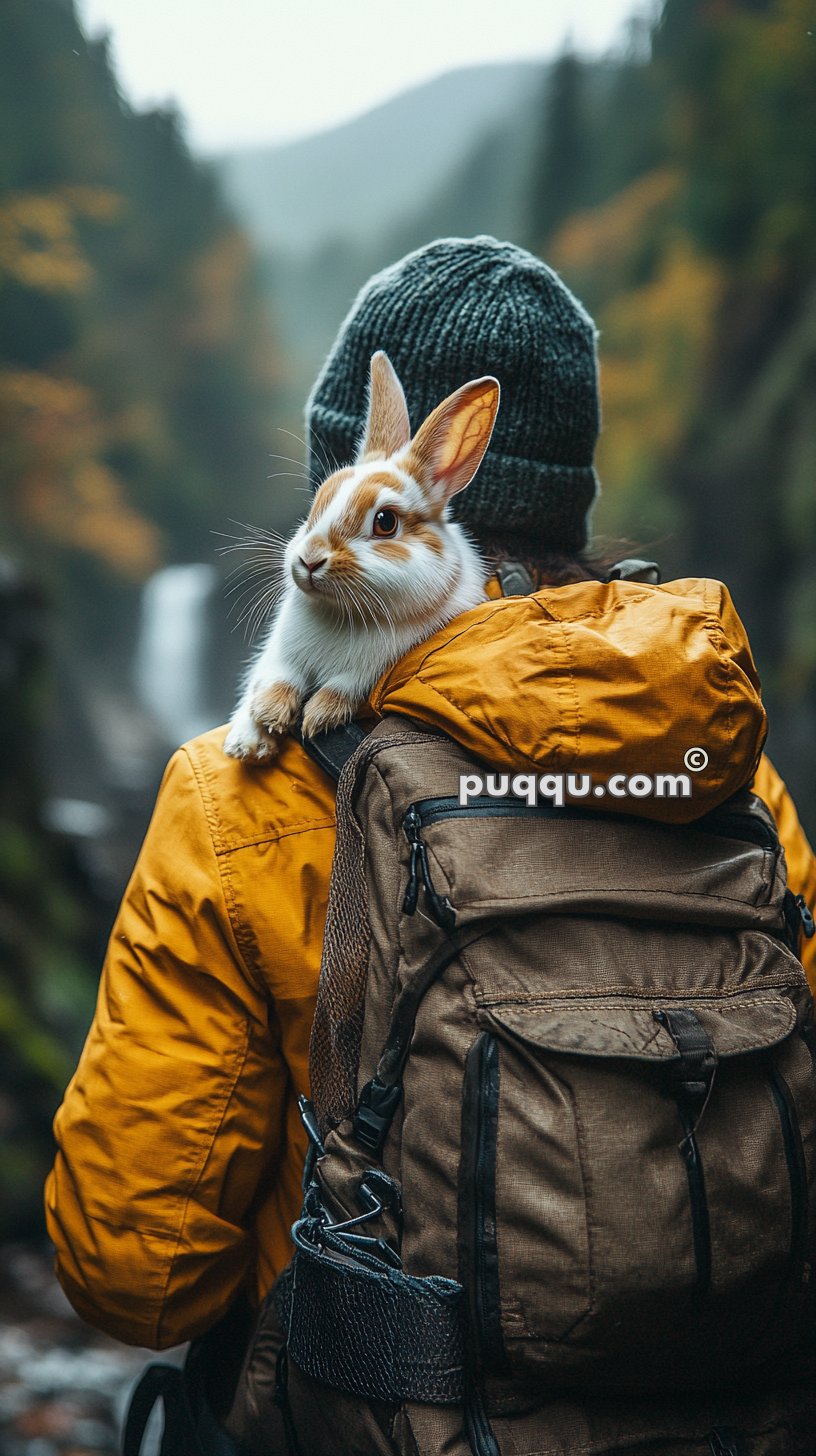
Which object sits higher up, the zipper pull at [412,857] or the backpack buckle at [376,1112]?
the zipper pull at [412,857]

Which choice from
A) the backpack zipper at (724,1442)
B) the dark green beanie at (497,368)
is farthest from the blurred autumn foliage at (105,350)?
the backpack zipper at (724,1442)

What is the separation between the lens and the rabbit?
1.27m

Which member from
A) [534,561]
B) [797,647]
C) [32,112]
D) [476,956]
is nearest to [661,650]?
[476,956]

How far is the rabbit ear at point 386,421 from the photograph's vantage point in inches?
53.3

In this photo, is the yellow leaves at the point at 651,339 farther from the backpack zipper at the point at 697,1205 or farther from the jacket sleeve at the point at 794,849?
the backpack zipper at the point at 697,1205

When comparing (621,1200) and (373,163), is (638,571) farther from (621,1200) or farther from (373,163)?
(373,163)

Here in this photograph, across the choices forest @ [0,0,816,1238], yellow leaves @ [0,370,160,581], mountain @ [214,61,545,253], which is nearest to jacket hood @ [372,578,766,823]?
forest @ [0,0,816,1238]

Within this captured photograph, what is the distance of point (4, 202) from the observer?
11.7 m

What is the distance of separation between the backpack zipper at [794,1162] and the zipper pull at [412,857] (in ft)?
1.38

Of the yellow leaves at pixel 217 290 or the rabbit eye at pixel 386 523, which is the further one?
the yellow leaves at pixel 217 290

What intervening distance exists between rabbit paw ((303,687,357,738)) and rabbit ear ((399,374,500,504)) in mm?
303

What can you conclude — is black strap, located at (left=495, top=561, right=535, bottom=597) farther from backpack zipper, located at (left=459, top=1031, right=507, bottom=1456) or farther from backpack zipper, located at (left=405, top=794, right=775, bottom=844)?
backpack zipper, located at (left=459, top=1031, right=507, bottom=1456)

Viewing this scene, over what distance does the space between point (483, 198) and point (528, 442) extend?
15260mm

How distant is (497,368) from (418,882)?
0.80m
